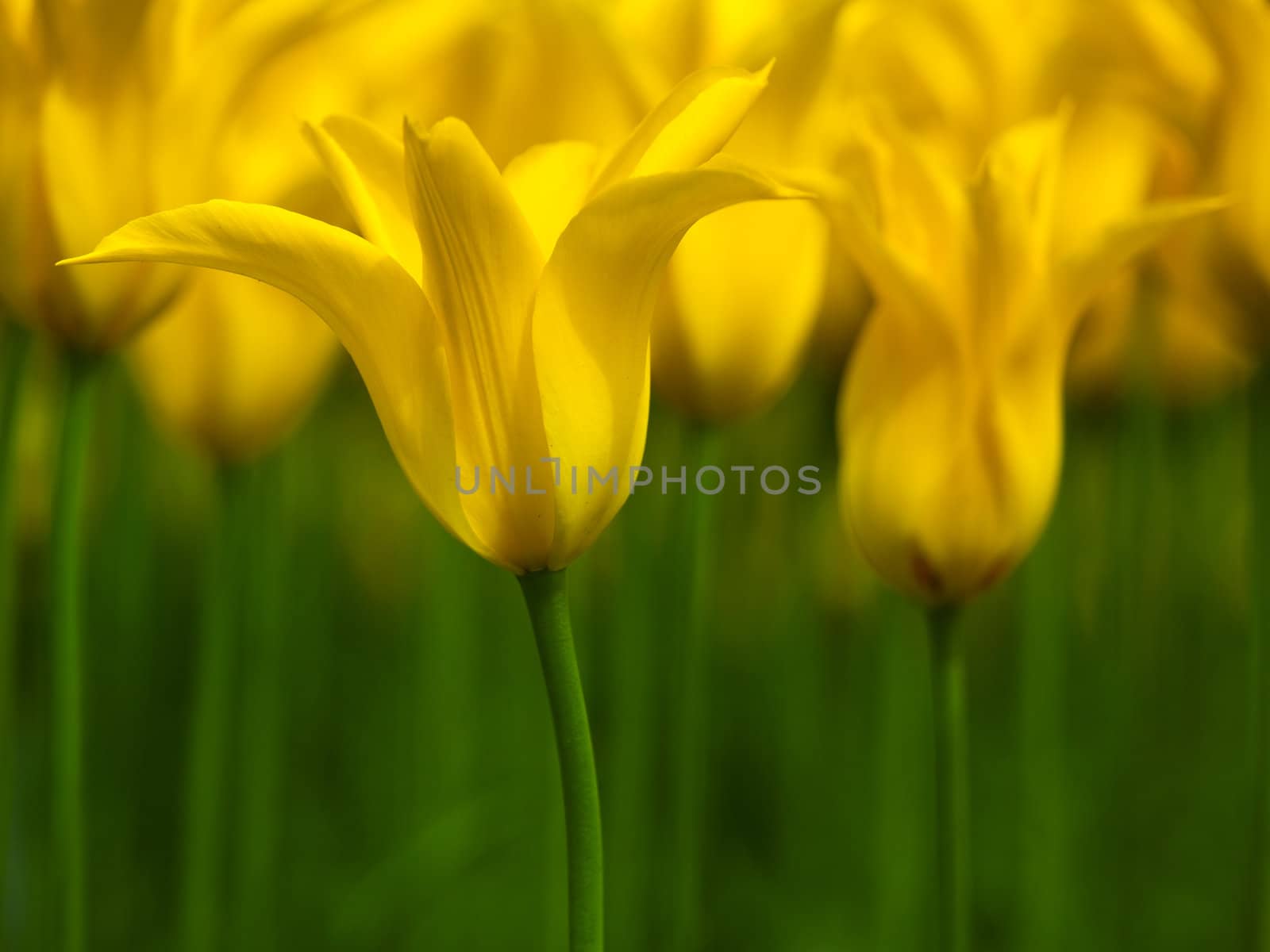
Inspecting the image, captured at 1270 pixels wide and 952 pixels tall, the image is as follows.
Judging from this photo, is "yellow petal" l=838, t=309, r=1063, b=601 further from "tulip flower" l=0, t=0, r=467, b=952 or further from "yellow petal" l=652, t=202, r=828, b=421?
"tulip flower" l=0, t=0, r=467, b=952

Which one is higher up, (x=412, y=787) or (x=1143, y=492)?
(x=1143, y=492)

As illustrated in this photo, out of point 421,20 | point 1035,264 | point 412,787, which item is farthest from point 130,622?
point 1035,264

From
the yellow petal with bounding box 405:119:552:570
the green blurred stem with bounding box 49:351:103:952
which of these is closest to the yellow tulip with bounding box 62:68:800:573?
the yellow petal with bounding box 405:119:552:570

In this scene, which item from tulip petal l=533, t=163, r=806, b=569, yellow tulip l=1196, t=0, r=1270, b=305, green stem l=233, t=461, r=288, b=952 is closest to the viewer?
tulip petal l=533, t=163, r=806, b=569

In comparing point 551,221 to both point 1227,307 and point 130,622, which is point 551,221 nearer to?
point 1227,307

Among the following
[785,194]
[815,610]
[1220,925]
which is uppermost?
[785,194]

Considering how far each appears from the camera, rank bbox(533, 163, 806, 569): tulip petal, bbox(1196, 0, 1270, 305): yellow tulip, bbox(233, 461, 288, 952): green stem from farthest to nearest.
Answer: bbox(233, 461, 288, 952): green stem, bbox(1196, 0, 1270, 305): yellow tulip, bbox(533, 163, 806, 569): tulip petal
